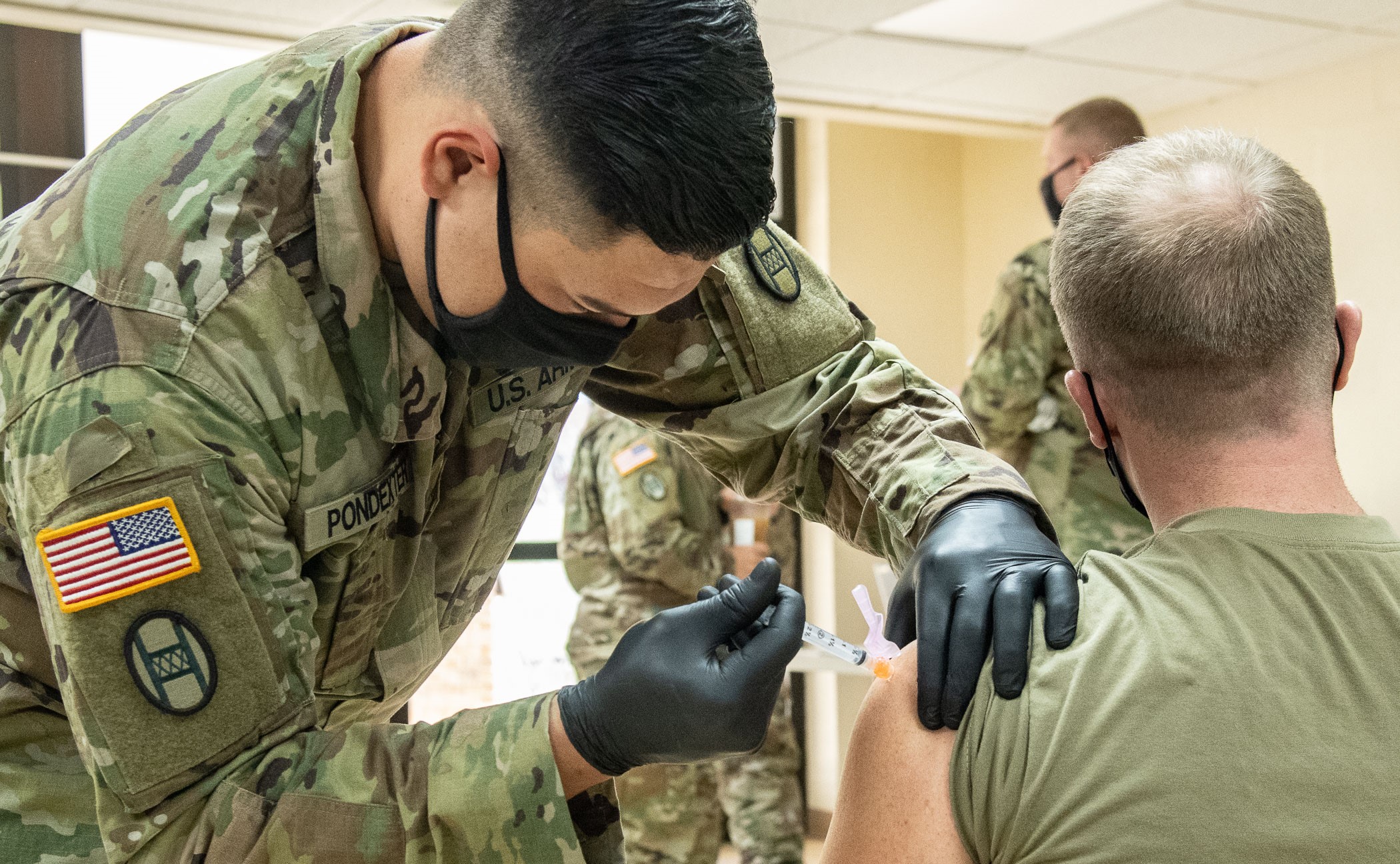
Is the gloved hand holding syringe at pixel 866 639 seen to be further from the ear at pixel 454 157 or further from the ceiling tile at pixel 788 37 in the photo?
the ceiling tile at pixel 788 37

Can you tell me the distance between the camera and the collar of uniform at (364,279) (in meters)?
1.27

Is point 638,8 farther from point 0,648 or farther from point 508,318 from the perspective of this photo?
point 0,648

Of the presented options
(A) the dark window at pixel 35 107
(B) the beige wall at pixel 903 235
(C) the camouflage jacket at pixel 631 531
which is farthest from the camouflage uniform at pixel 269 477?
(B) the beige wall at pixel 903 235

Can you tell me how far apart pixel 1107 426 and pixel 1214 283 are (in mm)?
187

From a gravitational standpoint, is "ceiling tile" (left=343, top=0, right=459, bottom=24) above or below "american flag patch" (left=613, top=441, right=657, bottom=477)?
above

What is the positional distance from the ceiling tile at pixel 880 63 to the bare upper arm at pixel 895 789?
3.75 m

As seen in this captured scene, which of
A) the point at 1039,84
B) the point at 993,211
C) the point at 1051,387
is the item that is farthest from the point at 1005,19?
the point at 993,211

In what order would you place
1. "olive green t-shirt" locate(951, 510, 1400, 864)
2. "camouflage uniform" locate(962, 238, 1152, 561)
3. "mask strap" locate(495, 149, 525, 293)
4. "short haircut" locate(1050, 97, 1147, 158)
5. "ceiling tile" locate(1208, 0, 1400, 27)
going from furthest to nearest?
"ceiling tile" locate(1208, 0, 1400, 27) < "short haircut" locate(1050, 97, 1147, 158) < "camouflage uniform" locate(962, 238, 1152, 561) < "mask strap" locate(495, 149, 525, 293) < "olive green t-shirt" locate(951, 510, 1400, 864)

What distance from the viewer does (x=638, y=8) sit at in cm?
113

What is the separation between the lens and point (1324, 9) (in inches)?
169

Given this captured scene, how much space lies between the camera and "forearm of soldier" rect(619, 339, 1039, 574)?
58.0 inches

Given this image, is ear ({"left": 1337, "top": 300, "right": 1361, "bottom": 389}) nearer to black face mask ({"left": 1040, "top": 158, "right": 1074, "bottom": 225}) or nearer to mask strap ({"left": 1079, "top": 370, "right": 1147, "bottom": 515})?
mask strap ({"left": 1079, "top": 370, "right": 1147, "bottom": 515})

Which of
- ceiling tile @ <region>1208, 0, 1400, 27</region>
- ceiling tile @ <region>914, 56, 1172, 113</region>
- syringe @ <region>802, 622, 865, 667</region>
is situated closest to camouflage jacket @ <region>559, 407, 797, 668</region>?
ceiling tile @ <region>914, 56, 1172, 113</region>

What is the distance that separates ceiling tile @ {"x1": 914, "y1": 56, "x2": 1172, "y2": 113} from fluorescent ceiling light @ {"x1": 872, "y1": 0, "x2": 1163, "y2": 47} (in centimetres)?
24
